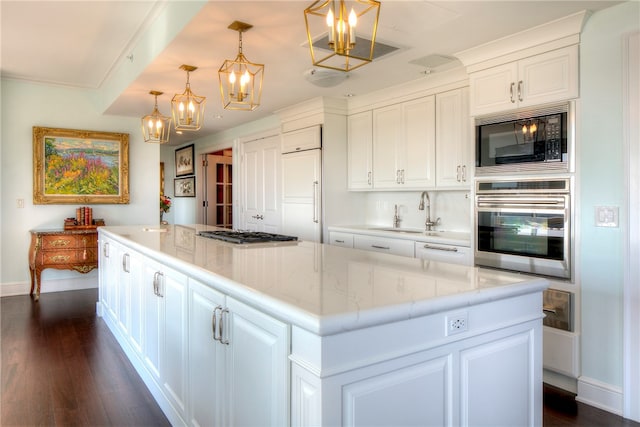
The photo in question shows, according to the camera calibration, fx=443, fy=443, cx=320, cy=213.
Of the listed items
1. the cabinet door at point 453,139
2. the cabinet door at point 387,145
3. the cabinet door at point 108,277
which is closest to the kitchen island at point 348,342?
the cabinet door at point 108,277

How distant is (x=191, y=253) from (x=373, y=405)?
141 centimetres

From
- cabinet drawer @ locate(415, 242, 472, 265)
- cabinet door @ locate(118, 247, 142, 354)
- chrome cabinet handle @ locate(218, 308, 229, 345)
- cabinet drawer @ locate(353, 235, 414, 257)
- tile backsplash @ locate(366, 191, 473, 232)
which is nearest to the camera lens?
chrome cabinet handle @ locate(218, 308, 229, 345)

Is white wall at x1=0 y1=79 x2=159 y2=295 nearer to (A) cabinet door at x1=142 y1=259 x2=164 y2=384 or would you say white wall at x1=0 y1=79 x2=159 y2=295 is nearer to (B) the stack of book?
(B) the stack of book

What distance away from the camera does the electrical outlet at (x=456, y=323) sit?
136 centimetres

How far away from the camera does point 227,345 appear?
5.45 ft

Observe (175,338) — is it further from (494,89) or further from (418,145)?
(418,145)

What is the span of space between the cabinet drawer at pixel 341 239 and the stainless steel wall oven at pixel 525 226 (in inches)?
63.6

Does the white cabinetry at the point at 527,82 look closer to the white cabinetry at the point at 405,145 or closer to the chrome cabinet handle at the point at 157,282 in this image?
the white cabinetry at the point at 405,145

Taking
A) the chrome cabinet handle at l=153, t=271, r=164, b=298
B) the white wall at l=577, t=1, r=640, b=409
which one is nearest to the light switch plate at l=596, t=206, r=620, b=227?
the white wall at l=577, t=1, r=640, b=409

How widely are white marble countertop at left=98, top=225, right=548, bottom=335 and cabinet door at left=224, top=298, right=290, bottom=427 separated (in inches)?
2.4

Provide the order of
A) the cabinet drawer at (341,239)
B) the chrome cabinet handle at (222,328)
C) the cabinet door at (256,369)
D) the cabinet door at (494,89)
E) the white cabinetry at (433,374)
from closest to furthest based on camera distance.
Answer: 1. the white cabinetry at (433,374)
2. the cabinet door at (256,369)
3. the chrome cabinet handle at (222,328)
4. the cabinet door at (494,89)
5. the cabinet drawer at (341,239)

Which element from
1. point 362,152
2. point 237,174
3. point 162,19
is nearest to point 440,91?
point 362,152

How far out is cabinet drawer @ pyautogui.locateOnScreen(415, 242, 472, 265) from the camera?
11.4 ft

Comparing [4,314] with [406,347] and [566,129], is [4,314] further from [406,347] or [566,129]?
[566,129]
